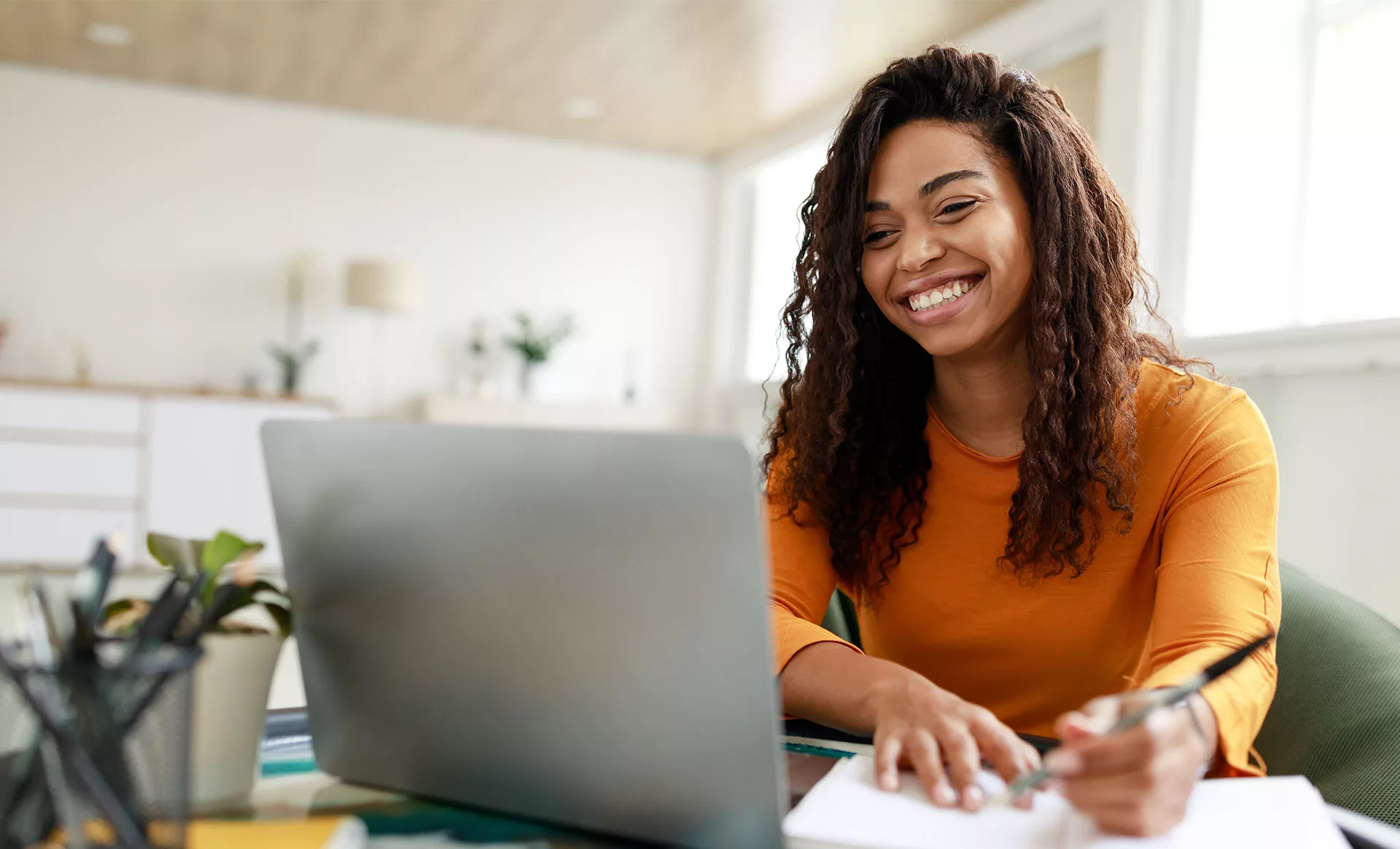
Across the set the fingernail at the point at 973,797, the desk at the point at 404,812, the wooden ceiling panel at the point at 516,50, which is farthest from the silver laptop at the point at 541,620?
the wooden ceiling panel at the point at 516,50

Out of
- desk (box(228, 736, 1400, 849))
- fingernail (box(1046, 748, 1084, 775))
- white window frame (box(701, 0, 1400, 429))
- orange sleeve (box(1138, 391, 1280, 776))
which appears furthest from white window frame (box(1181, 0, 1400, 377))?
fingernail (box(1046, 748, 1084, 775))

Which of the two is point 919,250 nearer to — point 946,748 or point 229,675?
point 946,748

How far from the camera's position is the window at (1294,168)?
2.92m

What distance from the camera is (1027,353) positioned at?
1312 millimetres

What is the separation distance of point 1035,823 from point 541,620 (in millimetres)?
316

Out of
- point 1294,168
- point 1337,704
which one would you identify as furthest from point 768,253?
point 1337,704

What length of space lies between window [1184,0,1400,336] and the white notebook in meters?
2.66

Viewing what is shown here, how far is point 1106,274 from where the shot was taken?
1295 millimetres

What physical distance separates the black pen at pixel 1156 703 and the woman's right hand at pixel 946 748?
0.6 inches

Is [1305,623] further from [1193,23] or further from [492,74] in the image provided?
[492,74]

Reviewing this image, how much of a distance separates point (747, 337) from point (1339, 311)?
4033mm

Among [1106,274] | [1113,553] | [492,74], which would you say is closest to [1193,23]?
[1106,274]

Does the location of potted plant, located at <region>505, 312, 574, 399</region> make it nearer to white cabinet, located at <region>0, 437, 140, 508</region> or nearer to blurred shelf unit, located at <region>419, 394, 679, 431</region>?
blurred shelf unit, located at <region>419, 394, 679, 431</region>

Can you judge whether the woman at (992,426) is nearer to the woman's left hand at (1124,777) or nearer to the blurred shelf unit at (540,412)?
the woman's left hand at (1124,777)
